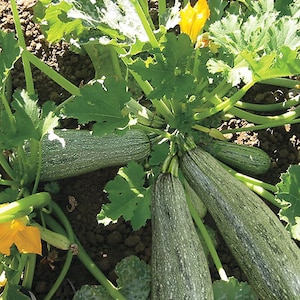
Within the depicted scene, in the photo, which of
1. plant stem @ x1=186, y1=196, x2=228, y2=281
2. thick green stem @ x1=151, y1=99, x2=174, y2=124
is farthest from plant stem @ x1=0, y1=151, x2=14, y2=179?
plant stem @ x1=186, y1=196, x2=228, y2=281

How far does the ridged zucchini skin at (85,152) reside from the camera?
267cm

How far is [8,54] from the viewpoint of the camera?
7.54ft

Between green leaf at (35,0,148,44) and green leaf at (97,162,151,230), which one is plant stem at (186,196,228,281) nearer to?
green leaf at (97,162,151,230)

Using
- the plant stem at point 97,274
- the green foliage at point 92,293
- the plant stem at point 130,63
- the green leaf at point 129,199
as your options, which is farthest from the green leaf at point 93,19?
the green foliage at point 92,293

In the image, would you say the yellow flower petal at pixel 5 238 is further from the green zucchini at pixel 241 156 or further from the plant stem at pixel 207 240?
the green zucchini at pixel 241 156

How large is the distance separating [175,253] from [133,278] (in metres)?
0.28

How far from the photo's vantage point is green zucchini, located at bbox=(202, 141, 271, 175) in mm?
2750

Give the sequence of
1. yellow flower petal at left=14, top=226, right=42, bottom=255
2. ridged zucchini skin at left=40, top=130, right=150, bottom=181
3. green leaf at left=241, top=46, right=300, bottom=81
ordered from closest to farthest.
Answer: green leaf at left=241, top=46, right=300, bottom=81, yellow flower petal at left=14, top=226, right=42, bottom=255, ridged zucchini skin at left=40, top=130, right=150, bottom=181

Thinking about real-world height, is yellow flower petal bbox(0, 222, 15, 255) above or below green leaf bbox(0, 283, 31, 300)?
above

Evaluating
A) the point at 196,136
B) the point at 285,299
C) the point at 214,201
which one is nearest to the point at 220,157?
the point at 196,136

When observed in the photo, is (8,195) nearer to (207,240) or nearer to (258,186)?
(207,240)

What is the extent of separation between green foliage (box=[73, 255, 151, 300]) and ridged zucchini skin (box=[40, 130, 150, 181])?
46cm

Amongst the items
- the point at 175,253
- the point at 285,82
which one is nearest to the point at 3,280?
the point at 175,253

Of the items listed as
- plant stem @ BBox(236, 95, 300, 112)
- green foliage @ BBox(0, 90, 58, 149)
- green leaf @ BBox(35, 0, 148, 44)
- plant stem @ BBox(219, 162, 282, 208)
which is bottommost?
plant stem @ BBox(219, 162, 282, 208)
